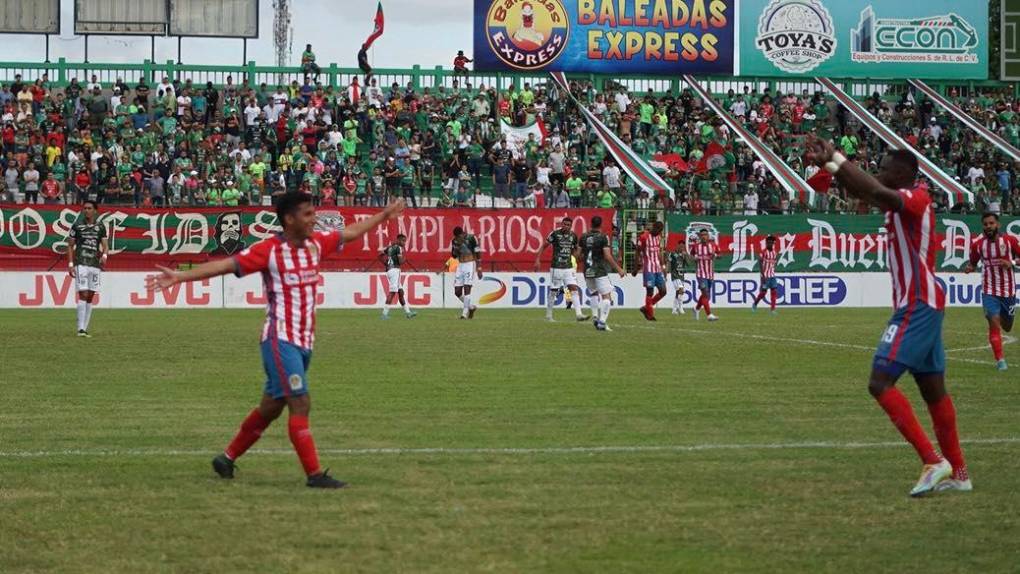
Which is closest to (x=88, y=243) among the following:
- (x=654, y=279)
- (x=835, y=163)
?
(x=654, y=279)

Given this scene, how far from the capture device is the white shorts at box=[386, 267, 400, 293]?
3509 cm

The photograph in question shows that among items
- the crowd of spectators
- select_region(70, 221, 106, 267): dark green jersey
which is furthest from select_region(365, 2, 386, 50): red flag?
select_region(70, 221, 106, 267): dark green jersey

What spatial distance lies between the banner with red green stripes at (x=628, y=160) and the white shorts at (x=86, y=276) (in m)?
22.0

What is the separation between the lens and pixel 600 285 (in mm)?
29438

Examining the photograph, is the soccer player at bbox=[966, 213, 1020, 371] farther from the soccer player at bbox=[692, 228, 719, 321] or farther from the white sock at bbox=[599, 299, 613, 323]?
the soccer player at bbox=[692, 228, 719, 321]

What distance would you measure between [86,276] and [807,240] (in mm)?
24673

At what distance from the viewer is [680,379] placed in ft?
59.4

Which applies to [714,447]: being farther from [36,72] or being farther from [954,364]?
[36,72]

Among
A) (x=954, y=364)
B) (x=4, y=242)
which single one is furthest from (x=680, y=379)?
(x=4, y=242)

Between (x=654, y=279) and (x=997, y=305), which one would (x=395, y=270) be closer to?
(x=654, y=279)

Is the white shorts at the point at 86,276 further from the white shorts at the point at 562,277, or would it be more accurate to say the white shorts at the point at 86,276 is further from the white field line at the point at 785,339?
the white shorts at the point at 562,277

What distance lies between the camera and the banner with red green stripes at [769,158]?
4709 cm

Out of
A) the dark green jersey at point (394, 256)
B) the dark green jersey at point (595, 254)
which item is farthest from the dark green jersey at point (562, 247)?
the dark green jersey at point (394, 256)

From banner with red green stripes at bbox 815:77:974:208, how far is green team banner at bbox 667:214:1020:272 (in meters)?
3.01
